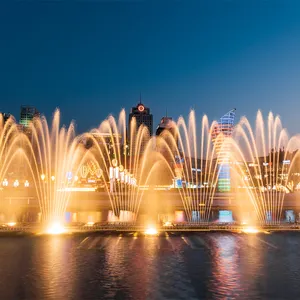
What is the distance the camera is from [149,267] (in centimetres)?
1611

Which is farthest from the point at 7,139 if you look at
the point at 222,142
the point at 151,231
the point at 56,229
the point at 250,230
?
the point at 222,142

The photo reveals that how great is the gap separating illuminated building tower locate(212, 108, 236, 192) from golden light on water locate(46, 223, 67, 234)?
100 m

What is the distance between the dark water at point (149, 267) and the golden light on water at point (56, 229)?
6.37 ft

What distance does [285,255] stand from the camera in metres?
18.8

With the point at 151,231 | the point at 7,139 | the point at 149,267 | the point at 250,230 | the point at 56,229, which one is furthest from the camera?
the point at 7,139

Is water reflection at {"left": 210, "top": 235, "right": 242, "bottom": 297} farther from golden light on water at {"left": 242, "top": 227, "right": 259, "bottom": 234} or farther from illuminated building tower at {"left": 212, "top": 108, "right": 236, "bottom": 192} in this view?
illuminated building tower at {"left": 212, "top": 108, "right": 236, "bottom": 192}

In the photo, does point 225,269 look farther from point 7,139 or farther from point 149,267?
point 7,139

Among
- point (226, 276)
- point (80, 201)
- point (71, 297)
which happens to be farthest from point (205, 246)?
point (80, 201)

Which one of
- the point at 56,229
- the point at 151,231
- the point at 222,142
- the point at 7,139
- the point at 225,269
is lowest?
the point at 225,269

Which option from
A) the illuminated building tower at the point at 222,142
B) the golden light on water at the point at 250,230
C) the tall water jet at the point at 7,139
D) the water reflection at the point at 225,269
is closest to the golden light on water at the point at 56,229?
the water reflection at the point at 225,269

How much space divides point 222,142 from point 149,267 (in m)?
118

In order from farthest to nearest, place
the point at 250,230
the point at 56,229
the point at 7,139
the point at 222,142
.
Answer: the point at 222,142 < the point at 7,139 < the point at 250,230 < the point at 56,229

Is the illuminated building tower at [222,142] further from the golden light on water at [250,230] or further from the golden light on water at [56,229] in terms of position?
the golden light on water at [56,229]

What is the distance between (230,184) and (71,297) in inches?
4768
